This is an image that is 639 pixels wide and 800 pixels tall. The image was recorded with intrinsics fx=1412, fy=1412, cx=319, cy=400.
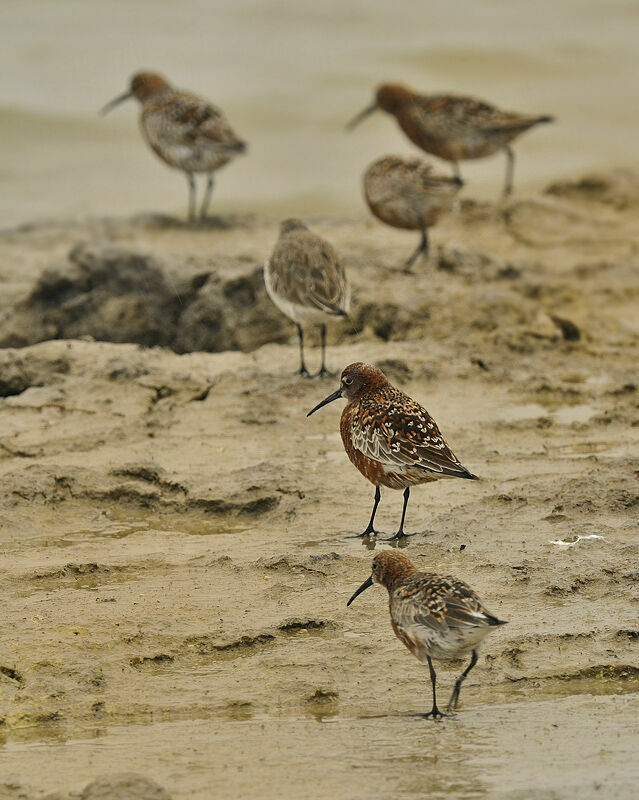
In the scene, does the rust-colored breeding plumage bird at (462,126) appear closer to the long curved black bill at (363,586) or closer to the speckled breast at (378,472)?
the speckled breast at (378,472)

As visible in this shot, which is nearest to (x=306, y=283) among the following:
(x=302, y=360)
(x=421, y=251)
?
(x=302, y=360)

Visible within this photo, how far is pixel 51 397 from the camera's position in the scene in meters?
9.02

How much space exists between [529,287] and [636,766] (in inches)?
259

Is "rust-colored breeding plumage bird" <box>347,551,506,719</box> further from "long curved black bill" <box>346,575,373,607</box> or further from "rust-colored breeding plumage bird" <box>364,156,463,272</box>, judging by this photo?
"rust-colored breeding plumage bird" <box>364,156,463,272</box>

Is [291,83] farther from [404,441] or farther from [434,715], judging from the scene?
[434,715]

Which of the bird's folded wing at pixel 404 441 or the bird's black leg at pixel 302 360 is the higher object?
the bird's folded wing at pixel 404 441

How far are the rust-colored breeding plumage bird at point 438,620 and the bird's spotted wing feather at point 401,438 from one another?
4.21ft

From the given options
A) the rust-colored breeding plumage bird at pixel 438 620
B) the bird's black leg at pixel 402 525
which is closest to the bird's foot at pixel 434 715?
the rust-colored breeding plumage bird at pixel 438 620

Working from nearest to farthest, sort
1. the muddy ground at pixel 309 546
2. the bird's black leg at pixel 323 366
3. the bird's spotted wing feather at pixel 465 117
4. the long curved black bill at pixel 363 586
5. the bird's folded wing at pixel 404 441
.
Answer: the muddy ground at pixel 309 546, the long curved black bill at pixel 363 586, the bird's folded wing at pixel 404 441, the bird's black leg at pixel 323 366, the bird's spotted wing feather at pixel 465 117

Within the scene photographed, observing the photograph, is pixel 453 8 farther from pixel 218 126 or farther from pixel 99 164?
pixel 218 126

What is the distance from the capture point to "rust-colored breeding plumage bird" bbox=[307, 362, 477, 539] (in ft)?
23.4

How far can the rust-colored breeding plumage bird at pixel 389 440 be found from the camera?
281 inches

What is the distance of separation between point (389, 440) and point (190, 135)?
741 centimetres

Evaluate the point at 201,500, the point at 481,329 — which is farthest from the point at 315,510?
the point at 481,329
